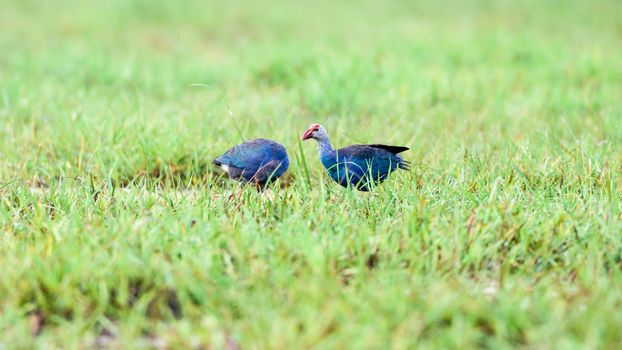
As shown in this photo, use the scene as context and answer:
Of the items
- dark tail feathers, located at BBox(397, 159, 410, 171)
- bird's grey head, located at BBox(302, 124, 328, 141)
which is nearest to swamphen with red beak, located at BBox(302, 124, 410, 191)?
dark tail feathers, located at BBox(397, 159, 410, 171)

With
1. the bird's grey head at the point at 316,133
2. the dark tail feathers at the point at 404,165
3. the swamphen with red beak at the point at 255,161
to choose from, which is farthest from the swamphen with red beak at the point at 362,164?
the swamphen with red beak at the point at 255,161

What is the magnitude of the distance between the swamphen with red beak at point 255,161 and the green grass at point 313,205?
0.17 meters

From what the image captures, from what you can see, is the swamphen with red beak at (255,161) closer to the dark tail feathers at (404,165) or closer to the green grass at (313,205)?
the green grass at (313,205)

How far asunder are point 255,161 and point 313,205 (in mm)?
580

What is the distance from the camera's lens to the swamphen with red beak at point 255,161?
440 cm

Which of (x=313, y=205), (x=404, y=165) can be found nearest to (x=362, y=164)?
(x=404, y=165)

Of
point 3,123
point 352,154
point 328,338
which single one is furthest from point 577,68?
point 328,338

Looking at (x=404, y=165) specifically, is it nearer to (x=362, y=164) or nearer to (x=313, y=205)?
(x=362, y=164)

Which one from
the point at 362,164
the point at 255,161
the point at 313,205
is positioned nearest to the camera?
the point at 313,205

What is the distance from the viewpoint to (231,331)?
114 inches

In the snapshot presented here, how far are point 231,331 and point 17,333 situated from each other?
0.65 meters

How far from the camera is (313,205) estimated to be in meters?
3.93

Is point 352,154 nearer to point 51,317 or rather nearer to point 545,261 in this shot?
point 545,261

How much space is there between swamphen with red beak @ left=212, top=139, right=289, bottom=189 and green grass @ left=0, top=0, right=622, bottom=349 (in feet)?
0.56
